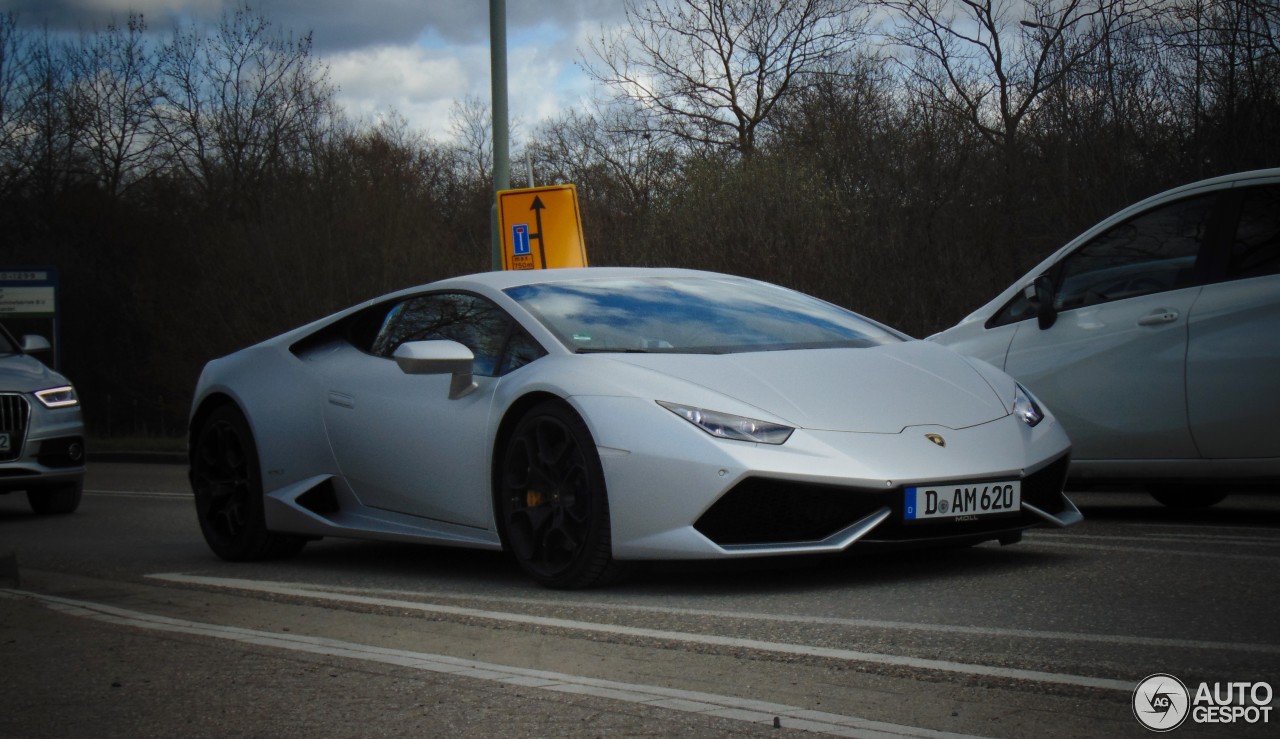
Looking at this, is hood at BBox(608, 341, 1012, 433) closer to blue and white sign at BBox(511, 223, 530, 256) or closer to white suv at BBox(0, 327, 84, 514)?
white suv at BBox(0, 327, 84, 514)

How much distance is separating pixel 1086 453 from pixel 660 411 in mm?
3074

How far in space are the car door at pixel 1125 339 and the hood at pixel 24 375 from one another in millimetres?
7407

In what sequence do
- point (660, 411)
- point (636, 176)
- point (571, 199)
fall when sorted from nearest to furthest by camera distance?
point (660, 411) < point (571, 199) < point (636, 176)

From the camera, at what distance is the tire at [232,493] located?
24.4 ft

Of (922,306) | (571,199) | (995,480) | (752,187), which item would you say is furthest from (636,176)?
(995,480)

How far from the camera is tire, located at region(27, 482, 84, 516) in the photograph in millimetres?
11727

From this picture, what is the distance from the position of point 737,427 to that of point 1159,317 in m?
2.91

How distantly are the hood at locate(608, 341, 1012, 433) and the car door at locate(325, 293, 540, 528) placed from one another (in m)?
0.75

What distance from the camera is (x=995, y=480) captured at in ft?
18.1

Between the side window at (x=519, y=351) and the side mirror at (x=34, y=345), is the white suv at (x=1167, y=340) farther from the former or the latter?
the side mirror at (x=34, y=345)

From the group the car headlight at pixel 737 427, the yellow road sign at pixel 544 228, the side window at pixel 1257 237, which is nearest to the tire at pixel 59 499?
the yellow road sign at pixel 544 228

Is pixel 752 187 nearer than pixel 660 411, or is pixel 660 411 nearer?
pixel 660 411

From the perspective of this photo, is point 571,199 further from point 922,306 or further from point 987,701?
point 987,701

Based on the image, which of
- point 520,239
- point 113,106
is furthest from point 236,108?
point 520,239
